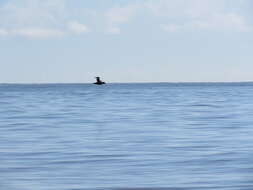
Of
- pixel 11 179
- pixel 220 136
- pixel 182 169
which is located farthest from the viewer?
pixel 220 136

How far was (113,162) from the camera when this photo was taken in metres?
19.9

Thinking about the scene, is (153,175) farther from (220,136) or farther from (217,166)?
(220,136)

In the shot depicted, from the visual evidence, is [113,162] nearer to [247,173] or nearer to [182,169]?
[182,169]

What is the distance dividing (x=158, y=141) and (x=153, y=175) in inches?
346

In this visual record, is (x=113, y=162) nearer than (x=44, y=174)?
No

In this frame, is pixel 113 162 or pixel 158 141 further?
pixel 158 141

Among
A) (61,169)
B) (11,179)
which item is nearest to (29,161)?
(61,169)

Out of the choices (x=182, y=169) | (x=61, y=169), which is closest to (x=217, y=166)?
(x=182, y=169)

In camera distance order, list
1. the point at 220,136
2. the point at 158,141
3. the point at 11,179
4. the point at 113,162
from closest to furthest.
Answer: the point at 11,179 < the point at 113,162 < the point at 158,141 < the point at 220,136

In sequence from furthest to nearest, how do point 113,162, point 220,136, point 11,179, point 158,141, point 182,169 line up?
point 220,136
point 158,141
point 113,162
point 182,169
point 11,179

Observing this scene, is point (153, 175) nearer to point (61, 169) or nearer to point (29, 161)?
point (61, 169)

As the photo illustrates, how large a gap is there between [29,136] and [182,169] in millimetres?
11565

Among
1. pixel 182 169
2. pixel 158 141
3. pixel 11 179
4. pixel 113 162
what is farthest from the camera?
pixel 158 141

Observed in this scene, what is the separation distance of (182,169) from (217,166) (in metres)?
1.00
